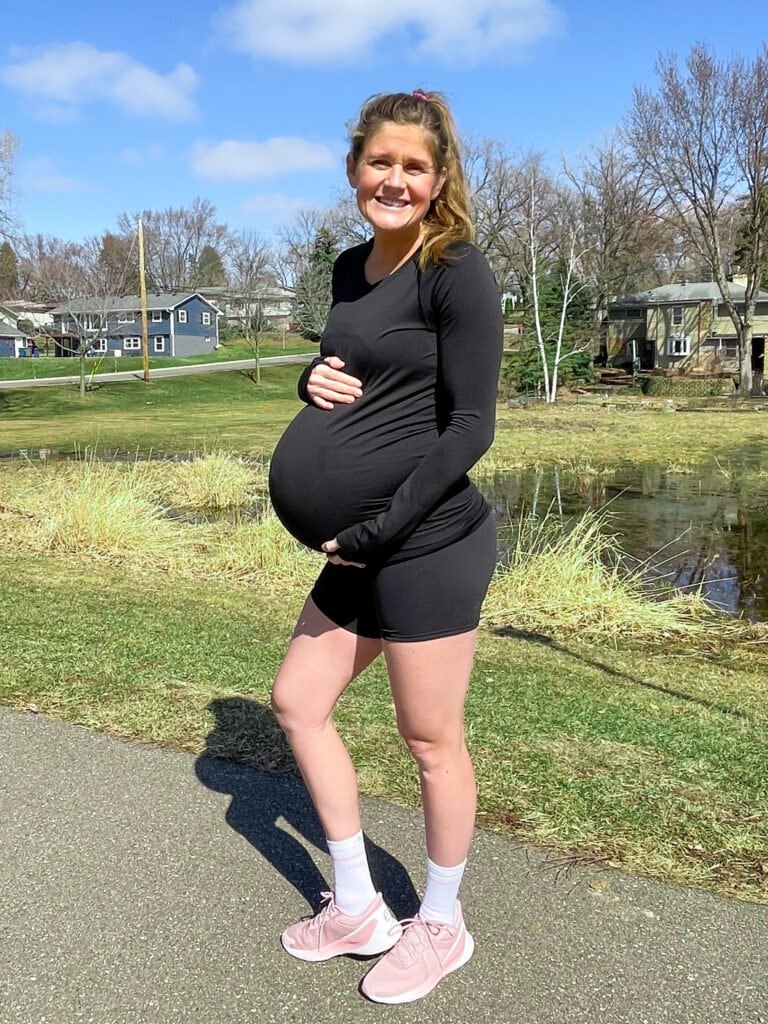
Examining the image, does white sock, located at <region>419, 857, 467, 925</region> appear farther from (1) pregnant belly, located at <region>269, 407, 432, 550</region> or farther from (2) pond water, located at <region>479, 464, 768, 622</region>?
(2) pond water, located at <region>479, 464, 768, 622</region>

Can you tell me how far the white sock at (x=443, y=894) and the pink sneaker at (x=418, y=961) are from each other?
0.02 metres

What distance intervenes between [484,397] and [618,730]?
2366mm

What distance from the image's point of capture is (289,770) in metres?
3.48

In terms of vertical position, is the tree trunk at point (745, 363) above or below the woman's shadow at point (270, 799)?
above

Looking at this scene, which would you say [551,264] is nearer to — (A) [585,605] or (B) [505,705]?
(A) [585,605]

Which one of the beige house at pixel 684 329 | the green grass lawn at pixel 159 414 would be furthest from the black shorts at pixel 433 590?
the beige house at pixel 684 329

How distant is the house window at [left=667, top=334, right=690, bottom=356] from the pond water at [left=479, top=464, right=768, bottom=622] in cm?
3342

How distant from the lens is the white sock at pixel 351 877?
240 cm

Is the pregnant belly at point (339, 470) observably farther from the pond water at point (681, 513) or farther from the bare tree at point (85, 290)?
the bare tree at point (85, 290)

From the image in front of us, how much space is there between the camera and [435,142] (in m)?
2.20

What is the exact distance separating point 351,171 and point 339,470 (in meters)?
0.76

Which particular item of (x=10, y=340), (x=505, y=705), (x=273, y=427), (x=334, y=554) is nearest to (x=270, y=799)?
(x=334, y=554)

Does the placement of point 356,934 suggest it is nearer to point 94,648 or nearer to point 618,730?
point 618,730

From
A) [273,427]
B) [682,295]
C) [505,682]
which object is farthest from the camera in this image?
[682,295]
